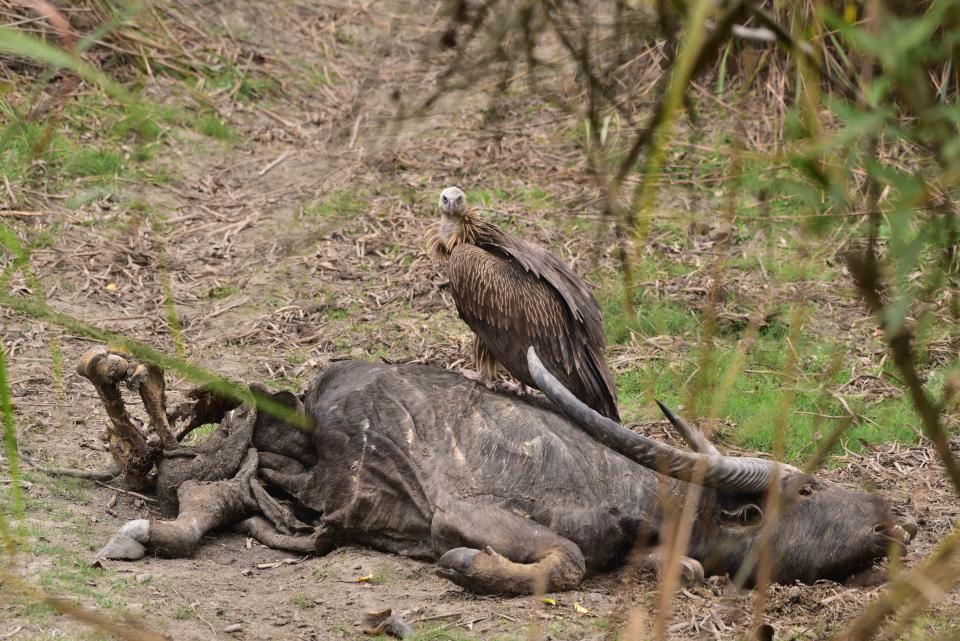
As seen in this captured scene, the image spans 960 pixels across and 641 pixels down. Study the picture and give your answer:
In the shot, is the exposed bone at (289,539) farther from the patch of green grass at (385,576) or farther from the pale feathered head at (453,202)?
the pale feathered head at (453,202)

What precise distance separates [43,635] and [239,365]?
11.0 ft

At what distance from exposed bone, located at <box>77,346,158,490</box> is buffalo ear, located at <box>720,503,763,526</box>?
267cm

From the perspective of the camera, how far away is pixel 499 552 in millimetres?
4824

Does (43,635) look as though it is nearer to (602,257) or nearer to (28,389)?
(28,389)

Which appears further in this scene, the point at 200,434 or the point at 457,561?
the point at 200,434

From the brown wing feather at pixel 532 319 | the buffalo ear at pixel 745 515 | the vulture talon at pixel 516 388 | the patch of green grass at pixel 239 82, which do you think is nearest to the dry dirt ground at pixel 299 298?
the patch of green grass at pixel 239 82

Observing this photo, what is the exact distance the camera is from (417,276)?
8.19m

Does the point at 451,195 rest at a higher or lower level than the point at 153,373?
higher

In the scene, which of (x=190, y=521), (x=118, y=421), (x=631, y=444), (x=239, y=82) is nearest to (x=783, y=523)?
(x=631, y=444)

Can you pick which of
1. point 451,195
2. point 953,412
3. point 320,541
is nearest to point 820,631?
point 320,541

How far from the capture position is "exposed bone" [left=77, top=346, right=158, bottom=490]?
16.1 feet

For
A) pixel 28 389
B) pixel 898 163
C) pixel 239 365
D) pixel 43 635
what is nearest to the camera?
pixel 43 635

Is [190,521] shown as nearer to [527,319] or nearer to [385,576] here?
[385,576]

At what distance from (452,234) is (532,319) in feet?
2.70
